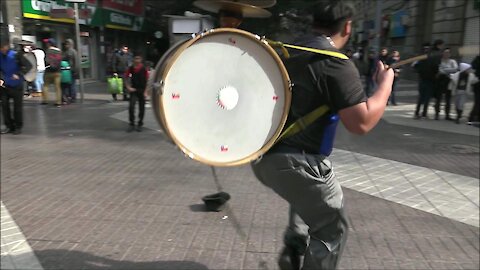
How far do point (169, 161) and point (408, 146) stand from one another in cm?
421

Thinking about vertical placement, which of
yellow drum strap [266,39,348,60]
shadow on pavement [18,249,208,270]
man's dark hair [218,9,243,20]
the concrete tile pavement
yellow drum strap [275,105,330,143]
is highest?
man's dark hair [218,9,243,20]

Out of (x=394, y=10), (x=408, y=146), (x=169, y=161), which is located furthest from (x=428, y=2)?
(x=169, y=161)

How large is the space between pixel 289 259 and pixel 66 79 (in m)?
1.76

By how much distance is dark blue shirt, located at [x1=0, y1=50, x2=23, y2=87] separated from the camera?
1411 mm

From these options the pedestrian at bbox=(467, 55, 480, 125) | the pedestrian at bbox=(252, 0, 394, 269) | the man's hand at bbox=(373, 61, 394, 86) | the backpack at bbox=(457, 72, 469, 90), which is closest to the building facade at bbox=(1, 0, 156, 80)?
the pedestrian at bbox=(252, 0, 394, 269)

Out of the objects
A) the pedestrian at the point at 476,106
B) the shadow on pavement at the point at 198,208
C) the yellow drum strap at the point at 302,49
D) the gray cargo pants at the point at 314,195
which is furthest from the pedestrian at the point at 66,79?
the pedestrian at the point at 476,106

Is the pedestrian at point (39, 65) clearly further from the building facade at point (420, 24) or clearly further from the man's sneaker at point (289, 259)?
the building facade at point (420, 24)

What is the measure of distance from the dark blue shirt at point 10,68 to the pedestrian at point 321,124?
1186 millimetres

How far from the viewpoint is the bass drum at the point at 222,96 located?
1.85 meters

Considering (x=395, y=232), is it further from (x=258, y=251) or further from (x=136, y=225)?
(x=136, y=225)

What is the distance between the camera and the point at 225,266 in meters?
3.50

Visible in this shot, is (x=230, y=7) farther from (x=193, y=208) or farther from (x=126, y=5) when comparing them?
(x=193, y=208)

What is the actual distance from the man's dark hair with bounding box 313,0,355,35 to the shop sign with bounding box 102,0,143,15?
0.86 m

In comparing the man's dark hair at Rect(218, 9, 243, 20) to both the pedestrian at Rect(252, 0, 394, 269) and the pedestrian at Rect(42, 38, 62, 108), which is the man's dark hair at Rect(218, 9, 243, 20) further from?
the pedestrian at Rect(42, 38, 62, 108)
